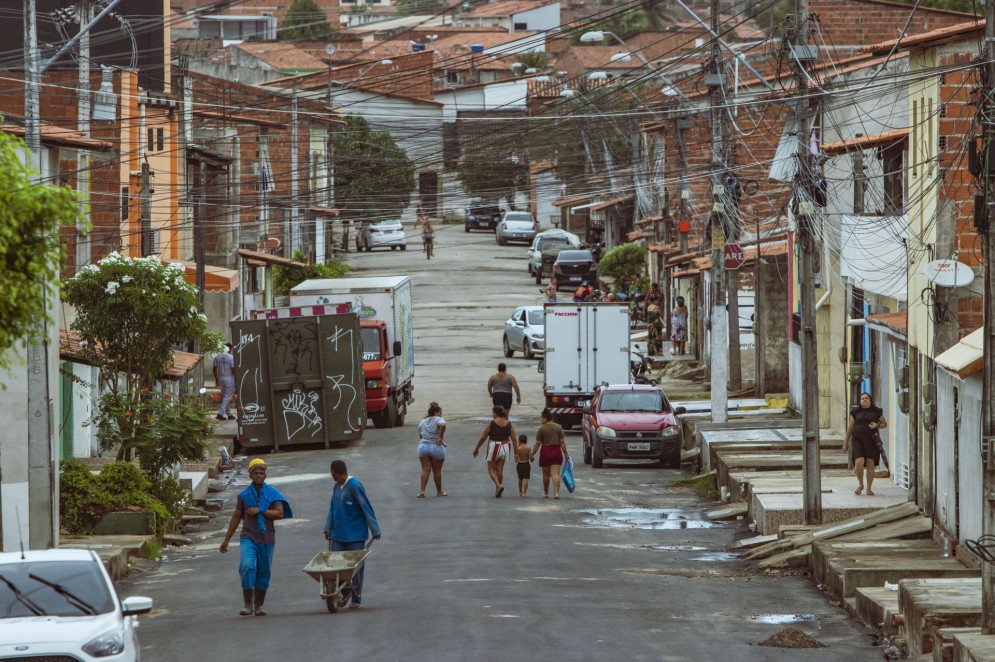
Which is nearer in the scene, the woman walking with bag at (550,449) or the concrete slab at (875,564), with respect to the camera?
the concrete slab at (875,564)

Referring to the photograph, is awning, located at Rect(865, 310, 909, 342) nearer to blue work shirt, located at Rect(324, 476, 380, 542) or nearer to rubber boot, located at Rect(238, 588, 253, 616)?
blue work shirt, located at Rect(324, 476, 380, 542)

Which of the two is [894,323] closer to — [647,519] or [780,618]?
[647,519]

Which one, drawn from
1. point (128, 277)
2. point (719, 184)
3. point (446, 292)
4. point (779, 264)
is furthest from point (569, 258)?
point (128, 277)

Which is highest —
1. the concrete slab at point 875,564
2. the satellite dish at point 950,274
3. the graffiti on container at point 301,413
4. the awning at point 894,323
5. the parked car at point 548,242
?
the parked car at point 548,242

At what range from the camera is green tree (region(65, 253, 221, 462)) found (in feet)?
74.8

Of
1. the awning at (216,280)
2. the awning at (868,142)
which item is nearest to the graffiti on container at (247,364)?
the awning at (216,280)

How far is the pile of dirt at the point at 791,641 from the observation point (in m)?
13.7

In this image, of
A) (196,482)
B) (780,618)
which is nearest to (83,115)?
(196,482)

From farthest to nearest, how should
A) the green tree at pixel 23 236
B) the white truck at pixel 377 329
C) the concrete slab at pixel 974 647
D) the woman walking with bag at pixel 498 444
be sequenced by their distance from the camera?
the white truck at pixel 377 329, the woman walking with bag at pixel 498 444, the concrete slab at pixel 974 647, the green tree at pixel 23 236

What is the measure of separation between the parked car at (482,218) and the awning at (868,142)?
203 ft

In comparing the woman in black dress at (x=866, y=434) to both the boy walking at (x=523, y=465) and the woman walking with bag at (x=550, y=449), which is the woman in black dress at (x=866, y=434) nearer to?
the woman walking with bag at (x=550, y=449)

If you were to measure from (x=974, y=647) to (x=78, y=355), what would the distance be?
54.2ft

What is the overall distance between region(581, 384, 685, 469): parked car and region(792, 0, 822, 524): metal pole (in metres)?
7.62

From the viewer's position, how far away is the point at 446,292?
211ft
